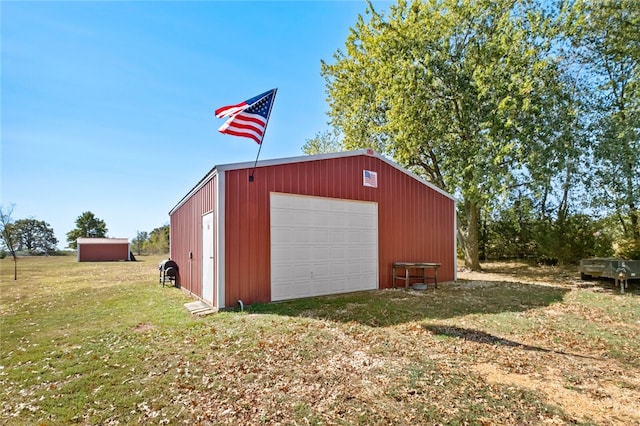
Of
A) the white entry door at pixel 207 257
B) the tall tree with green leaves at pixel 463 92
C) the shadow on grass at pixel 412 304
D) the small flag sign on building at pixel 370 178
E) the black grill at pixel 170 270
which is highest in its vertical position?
the tall tree with green leaves at pixel 463 92

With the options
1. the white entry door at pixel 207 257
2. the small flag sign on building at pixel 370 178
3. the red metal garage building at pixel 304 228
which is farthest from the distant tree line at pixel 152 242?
the small flag sign on building at pixel 370 178

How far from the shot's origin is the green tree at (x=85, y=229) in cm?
4409

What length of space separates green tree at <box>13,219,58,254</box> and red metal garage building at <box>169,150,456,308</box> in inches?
1926

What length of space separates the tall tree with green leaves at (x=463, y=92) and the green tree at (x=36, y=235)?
1995 inches

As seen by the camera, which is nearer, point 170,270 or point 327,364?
point 327,364

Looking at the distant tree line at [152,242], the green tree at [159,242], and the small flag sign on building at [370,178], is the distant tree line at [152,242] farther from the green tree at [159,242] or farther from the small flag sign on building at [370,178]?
the small flag sign on building at [370,178]

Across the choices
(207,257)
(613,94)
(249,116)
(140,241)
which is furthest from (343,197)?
(140,241)

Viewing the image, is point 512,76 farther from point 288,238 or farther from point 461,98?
point 288,238

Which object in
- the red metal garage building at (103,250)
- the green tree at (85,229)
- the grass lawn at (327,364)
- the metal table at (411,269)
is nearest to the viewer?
the grass lawn at (327,364)

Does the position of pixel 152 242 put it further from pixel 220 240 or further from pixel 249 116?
pixel 249 116

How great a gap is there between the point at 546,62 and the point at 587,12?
9.10 feet

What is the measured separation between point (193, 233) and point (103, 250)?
23801mm

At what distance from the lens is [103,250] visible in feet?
89.7

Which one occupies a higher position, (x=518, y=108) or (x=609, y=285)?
(x=518, y=108)
